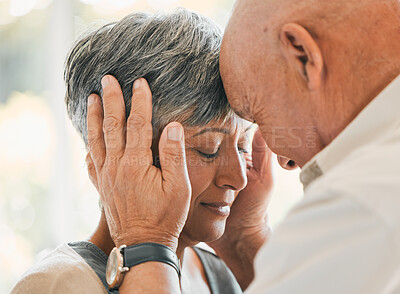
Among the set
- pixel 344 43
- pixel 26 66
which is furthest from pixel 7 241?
pixel 344 43

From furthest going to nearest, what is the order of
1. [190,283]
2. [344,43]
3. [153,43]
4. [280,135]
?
[190,283], [153,43], [280,135], [344,43]

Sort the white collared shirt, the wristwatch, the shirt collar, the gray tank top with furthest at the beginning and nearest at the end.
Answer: the gray tank top → the wristwatch → the shirt collar → the white collared shirt

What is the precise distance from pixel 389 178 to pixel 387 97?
23 centimetres

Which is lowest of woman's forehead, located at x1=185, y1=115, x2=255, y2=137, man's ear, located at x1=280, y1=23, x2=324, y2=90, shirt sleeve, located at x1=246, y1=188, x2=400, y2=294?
woman's forehead, located at x1=185, y1=115, x2=255, y2=137

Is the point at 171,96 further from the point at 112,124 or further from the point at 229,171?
the point at 229,171

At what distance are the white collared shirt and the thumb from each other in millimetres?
489

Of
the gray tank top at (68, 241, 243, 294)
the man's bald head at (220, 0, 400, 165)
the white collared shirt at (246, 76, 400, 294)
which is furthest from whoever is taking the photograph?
the gray tank top at (68, 241, 243, 294)

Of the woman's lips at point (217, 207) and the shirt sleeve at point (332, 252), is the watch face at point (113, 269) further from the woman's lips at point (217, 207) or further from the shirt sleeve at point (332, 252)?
the shirt sleeve at point (332, 252)

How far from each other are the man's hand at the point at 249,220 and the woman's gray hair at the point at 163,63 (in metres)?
0.50

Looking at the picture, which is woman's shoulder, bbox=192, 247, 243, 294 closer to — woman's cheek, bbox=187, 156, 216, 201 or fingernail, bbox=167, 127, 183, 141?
woman's cheek, bbox=187, 156, 216, 201

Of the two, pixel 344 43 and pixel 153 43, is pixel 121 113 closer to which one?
pixel 153 43

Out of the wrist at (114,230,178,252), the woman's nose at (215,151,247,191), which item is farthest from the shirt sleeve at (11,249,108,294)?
the woman's nose at (215,151,247,191)

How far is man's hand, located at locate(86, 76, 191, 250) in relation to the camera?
131cm

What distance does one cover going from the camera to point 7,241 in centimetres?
379
